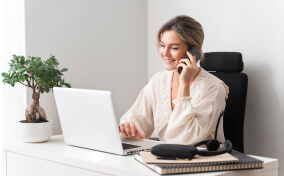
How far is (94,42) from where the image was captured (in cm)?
253

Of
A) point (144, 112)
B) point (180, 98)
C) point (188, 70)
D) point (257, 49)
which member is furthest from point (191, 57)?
point (257, 49)

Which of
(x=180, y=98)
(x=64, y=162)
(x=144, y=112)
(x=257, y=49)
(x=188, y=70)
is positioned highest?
(x=257, y=49)

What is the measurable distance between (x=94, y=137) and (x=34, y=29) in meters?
0.89

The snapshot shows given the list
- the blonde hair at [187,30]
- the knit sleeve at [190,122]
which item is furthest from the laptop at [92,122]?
the blonde hair at [187,30]

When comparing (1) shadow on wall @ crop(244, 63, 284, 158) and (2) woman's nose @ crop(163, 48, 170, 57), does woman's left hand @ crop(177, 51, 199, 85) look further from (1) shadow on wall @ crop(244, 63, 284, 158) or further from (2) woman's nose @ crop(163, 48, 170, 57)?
(1) shadow on wall @ crop(244, 63, 284, 158)

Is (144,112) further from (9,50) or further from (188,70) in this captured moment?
(9,50)

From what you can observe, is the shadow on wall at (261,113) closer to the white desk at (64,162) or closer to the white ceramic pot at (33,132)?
the white desk at (64,162)

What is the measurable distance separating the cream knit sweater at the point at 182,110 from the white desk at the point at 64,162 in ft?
1.13

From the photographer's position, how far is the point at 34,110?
6.38 ft

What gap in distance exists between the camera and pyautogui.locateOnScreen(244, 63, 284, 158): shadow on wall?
2279 millimetres

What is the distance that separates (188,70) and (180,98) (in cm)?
16

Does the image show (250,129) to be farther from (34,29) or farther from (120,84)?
(34,29)

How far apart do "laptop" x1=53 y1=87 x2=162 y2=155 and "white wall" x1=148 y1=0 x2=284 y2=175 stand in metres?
0.94

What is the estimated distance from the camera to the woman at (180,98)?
1.77 metres
